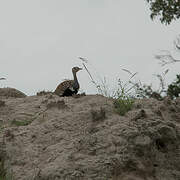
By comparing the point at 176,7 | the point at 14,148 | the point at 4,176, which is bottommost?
the point at 4,176

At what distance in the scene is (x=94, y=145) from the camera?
21.1 feet

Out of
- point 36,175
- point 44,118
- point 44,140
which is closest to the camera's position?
point 36,175

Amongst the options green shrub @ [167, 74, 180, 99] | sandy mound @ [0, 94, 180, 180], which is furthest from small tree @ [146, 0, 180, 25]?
sandy mound @ [0, 94, 180, 180]

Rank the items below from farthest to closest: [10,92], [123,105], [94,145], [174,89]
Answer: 1. [174,89]
2. [10,92]
3. [123,105]
4. [94,145]

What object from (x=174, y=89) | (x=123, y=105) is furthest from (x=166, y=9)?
(x=123, y=105)

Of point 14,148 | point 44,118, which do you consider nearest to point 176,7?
point 44,118

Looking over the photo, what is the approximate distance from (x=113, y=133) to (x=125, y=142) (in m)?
0.32

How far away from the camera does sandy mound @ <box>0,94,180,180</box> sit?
5984 millimetres

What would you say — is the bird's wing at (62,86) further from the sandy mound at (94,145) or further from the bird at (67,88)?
the sandy mound at (94,145)

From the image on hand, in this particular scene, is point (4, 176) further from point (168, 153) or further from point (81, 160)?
point (168, 153)

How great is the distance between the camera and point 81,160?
615 centimetres

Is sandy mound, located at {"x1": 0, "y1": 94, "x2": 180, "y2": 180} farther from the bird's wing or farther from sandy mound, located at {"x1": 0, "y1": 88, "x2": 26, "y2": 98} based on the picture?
sandy mound, located at {"x1": 0, "y1": 88, "x2": 26, "y2": 98}

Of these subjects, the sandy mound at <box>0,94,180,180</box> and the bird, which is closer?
the sandy mound at <box>0,94,180,180</box>

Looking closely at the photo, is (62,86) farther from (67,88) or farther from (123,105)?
(123,105)
